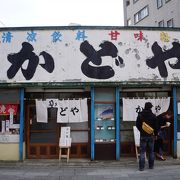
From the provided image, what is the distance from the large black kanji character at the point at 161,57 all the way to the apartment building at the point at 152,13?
21865 millimetres

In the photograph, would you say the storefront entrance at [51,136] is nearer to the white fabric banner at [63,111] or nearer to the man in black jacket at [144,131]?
the white fabric banner at [63,111]

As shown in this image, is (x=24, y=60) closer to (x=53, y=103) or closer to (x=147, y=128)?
(x=53, y=103)

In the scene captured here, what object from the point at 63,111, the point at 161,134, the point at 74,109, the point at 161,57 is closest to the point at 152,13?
the point at 161,57

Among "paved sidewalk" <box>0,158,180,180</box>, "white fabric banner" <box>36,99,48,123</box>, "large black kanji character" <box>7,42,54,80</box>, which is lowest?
"paved sidewalk" <box>0,158,180,180</box>

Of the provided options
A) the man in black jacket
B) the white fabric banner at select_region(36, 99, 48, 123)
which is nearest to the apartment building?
the white fabric banner at select_region(36, 99, 48, 123)

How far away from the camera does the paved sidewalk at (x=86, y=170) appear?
11508mm

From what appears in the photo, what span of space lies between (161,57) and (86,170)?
5.13 metres

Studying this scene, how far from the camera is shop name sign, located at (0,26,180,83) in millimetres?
14375

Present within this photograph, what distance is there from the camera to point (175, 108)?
14719 mm

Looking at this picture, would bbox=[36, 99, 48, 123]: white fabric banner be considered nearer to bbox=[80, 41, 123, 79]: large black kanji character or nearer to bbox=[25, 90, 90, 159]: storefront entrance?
bbox=[25, 90, 90, 159]: storefront entrance

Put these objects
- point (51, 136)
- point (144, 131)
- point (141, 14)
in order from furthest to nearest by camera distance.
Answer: point (141, 14)
point (51, 136)
point (144, 131)

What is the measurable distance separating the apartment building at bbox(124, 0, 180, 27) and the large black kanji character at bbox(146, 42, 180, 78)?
21865mm

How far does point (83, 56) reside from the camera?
1448cm

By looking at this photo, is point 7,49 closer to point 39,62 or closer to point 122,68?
point 39,62
